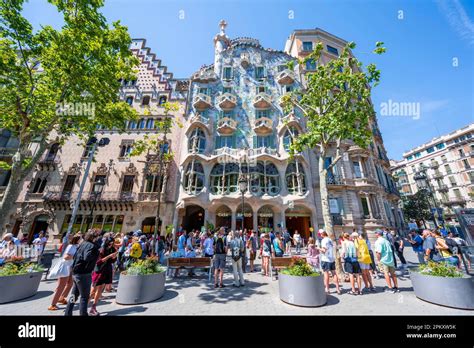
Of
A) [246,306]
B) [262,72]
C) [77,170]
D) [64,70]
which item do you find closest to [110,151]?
[77,170]

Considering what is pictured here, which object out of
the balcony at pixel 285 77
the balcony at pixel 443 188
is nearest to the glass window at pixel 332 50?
the balcony at pixel 285 77

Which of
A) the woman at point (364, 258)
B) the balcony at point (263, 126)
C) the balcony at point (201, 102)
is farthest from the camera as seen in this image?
the balcony at point (201, 102)

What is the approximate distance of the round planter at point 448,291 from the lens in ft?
16.3

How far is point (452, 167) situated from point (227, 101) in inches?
2148

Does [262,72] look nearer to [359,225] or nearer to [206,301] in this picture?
[359,225]

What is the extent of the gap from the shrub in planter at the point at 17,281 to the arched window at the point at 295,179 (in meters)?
19.4

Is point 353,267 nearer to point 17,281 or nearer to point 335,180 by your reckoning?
point 17,281

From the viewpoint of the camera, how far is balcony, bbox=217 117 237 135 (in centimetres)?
2295

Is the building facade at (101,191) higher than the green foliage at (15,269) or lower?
higher

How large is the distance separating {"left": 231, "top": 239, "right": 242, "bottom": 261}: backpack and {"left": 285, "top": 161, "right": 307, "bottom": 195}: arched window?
14.6 meters

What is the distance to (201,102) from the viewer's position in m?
24.3

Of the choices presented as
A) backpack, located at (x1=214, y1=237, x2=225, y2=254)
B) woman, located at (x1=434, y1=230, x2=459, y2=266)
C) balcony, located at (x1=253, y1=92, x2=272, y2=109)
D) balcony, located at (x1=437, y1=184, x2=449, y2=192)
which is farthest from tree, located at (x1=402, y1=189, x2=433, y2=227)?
backpack, located at (x1=214, y1=237, x2=225, y2=254)

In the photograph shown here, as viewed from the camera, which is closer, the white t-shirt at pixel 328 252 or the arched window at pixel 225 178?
the white t-shirt at pixel 328 252

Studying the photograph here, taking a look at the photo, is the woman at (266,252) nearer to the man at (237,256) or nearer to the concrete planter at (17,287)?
the man at (237,256)
